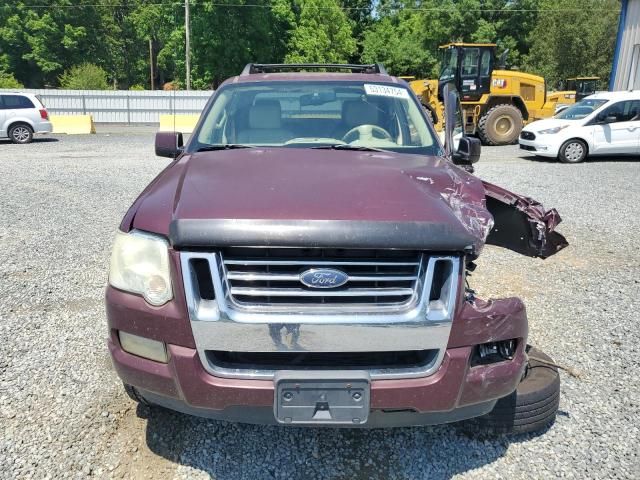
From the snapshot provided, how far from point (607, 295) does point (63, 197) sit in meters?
8.08

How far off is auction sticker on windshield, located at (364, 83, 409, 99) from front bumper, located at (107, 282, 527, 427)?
2204mm

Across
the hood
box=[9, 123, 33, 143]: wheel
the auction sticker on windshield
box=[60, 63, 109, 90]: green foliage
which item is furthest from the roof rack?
box=[60, 63, 109, 90]: green foliage

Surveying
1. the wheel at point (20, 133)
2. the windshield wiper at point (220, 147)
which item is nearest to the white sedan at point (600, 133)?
the windshield wiper at point (220, 147)

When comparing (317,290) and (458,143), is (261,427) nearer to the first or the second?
(317,290)

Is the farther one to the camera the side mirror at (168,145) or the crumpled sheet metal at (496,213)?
the side mirror at (168,145)

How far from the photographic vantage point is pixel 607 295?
4.88 m

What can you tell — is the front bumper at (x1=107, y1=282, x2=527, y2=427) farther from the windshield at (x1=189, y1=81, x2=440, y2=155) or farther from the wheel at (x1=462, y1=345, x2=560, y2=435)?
the windshield at (x1=189, y1=81, x2=440, y2=155)

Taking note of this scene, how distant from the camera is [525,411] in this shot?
2777mm

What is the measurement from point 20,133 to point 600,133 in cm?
1705

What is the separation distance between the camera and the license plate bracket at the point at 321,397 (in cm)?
211

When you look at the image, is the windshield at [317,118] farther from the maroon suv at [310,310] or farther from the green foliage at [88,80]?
the green foliage at [88,80]

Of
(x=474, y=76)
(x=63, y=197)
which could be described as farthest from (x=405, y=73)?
(x=63, y=197)

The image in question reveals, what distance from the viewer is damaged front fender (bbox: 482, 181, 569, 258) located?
358 centimetres

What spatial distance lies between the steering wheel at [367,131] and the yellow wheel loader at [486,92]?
13442 mm
